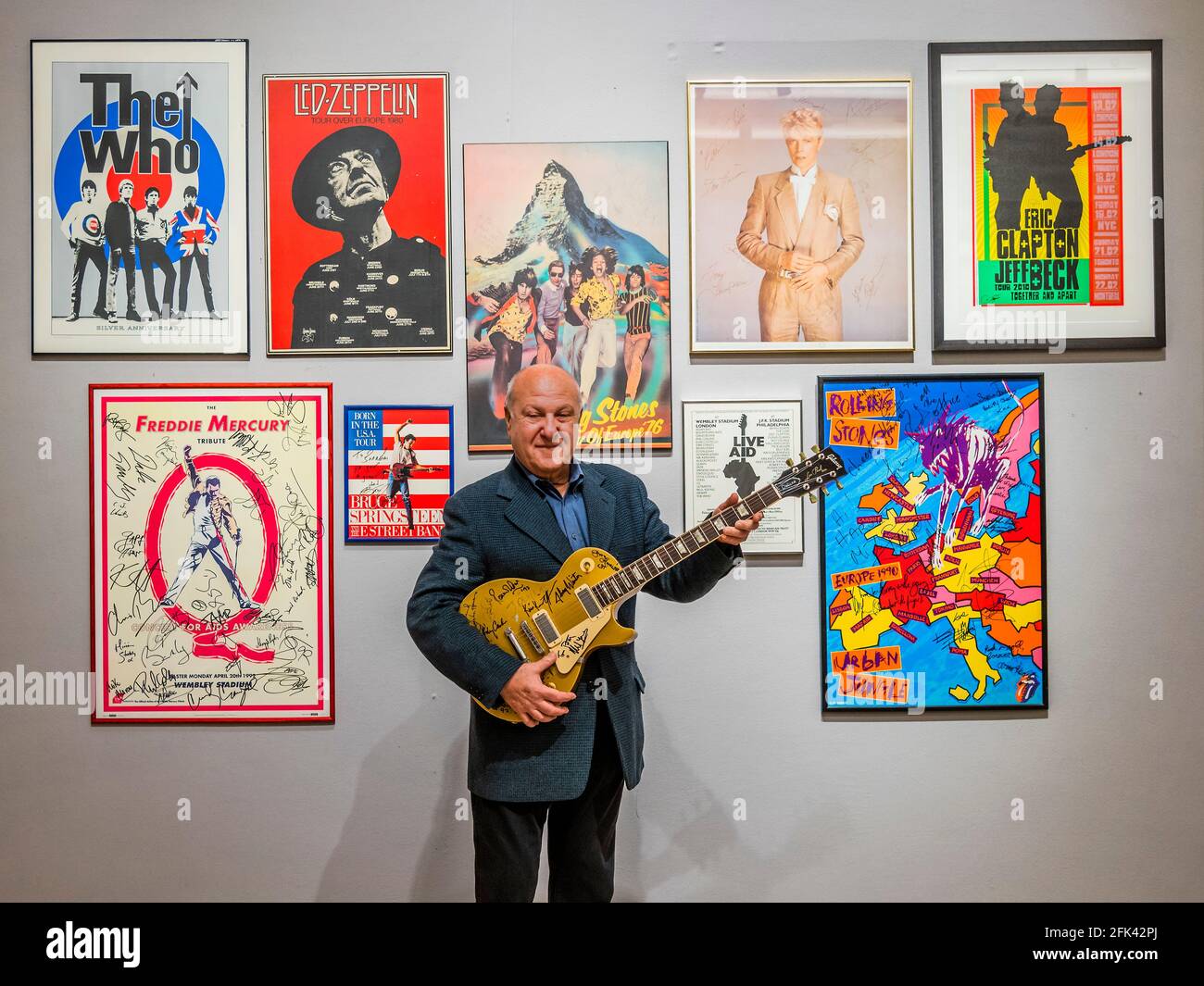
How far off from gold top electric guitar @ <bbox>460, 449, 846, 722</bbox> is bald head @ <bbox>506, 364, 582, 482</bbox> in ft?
0.81

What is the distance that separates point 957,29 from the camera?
241 cm

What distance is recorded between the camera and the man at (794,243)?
240 centimetres

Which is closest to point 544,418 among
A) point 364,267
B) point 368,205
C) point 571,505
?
point 571,505

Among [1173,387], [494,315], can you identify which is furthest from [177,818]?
[1173,387]

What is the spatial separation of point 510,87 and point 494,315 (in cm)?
71

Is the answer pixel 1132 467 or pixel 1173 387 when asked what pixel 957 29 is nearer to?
pixel 1173 387

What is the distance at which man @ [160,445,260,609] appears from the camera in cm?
240

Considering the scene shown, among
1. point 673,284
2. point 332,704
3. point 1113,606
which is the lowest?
point 332,704

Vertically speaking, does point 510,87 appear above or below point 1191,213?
above

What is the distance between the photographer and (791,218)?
2404 mm

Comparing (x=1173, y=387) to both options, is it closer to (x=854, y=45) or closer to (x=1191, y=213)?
(x=1191, y=213)

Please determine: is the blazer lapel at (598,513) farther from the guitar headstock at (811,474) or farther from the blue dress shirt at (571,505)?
the guitar headstock at (811,474)

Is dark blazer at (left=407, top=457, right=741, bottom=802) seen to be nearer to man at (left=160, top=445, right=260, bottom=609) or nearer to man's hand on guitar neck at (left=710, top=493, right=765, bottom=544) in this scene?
man's hand on guitar neck at (left=710, top=493, right=765, bottom=544)

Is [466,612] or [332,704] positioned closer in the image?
[466,612]
